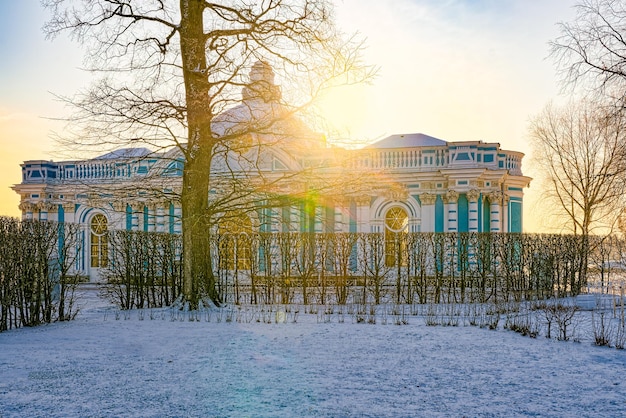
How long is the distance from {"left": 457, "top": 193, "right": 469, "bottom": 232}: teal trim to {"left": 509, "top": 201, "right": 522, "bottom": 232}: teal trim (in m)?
2.36

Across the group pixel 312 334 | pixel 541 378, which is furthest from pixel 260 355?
pixel 541 378

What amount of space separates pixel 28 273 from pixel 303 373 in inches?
261

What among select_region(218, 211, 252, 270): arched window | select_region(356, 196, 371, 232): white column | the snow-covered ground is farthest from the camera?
select_region(356, 196, 371, 232): white column

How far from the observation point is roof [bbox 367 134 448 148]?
24.4 metres

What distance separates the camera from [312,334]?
9.54 meters

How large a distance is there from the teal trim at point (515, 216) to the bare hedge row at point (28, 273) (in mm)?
16821

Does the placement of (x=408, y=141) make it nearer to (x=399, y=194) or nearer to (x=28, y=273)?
(x=399, y=194)

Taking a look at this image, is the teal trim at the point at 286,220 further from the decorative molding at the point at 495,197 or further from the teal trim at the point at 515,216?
the teal trim at the point at 515,216

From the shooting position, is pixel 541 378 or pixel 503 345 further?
pixel 503 345

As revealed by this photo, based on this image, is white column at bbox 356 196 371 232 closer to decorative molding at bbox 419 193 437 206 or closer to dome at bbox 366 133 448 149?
decorative molding at bbox 419 193 437 206

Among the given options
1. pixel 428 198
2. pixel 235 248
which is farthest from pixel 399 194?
pixel 235 248

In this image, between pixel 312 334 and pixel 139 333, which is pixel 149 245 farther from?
pixel 312 334

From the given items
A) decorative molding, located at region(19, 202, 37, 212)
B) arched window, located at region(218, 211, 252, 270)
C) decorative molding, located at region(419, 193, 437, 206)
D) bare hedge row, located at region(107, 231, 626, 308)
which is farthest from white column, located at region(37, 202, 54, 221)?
decorative molding, located at region(419, 193, 437, 206)

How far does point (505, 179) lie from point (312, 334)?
15270 mm
